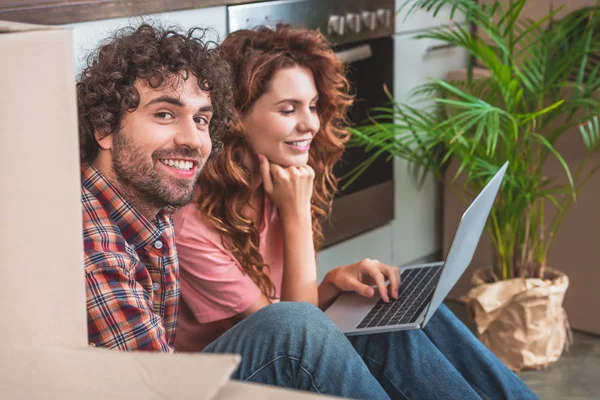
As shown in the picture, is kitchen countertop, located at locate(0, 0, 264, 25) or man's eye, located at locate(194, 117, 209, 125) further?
kitchen countertop, located at locate(0, 0, 264, 25)

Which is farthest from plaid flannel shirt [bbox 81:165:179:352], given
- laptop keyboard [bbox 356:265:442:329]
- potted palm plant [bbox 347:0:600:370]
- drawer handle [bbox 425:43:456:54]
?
drawer handle [bbox 425:43:456:54]

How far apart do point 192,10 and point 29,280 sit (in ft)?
4.44

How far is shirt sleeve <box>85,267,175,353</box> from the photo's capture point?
1131mm

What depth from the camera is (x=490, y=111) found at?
2.11 metres

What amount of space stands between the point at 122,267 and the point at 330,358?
11.7 inches

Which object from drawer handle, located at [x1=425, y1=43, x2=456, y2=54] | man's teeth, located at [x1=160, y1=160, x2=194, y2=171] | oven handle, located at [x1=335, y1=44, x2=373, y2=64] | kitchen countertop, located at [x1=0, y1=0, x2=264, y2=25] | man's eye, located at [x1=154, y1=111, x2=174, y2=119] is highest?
kitchen countertop, located at [x1=0, y1=0, x2=264, y2=25]

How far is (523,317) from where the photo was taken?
2.36 meters

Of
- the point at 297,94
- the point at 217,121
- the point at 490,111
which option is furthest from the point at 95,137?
the point at 490,111

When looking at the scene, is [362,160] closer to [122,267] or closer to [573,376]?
[573,376]

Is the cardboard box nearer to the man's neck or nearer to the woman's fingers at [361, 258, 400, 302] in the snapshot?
the man's neck

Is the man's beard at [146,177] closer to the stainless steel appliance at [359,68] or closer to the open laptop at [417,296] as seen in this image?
the open laptop at [417,296]

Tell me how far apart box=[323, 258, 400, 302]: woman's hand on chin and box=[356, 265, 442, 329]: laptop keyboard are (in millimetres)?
20

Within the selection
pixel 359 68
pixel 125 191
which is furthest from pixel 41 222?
pixel 359 68

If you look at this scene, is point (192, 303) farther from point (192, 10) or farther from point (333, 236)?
point (333, 236)
